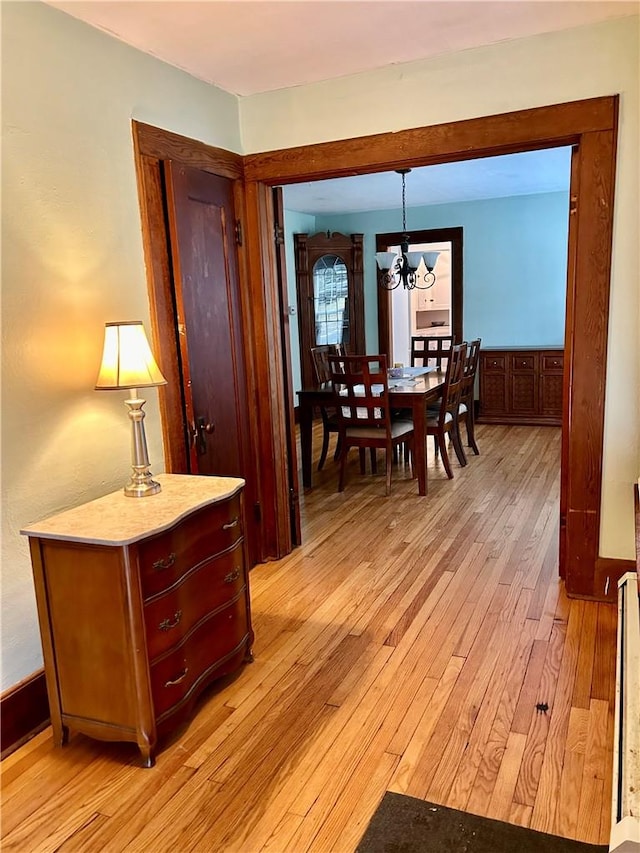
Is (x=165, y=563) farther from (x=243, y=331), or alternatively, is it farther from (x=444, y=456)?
(x=444, y=456)

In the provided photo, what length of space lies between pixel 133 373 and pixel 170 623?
0.84m

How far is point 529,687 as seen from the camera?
2346 millimetres

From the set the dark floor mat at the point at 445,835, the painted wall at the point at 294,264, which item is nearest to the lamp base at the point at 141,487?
the dark floor mat at the point at 445,835

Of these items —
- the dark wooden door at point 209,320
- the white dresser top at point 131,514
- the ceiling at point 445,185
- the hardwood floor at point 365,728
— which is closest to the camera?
the hardwood floor at point 365,728

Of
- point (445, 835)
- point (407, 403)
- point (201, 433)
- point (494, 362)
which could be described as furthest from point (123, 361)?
point (494, 362)

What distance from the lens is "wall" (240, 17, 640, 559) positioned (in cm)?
262

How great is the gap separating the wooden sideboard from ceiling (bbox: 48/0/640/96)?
4375mm

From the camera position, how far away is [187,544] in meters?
2.13

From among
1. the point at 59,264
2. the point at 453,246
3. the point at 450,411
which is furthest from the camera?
the point at 453,246

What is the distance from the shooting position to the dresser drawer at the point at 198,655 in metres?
2.02

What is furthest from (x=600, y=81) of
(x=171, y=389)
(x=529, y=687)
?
(x=529, y=687)

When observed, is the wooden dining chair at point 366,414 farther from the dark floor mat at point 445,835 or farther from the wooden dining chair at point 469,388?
the dark floor mat at point 445,835

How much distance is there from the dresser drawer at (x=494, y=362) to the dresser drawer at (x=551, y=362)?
16.2 inches

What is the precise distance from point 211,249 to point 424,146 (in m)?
1.10
